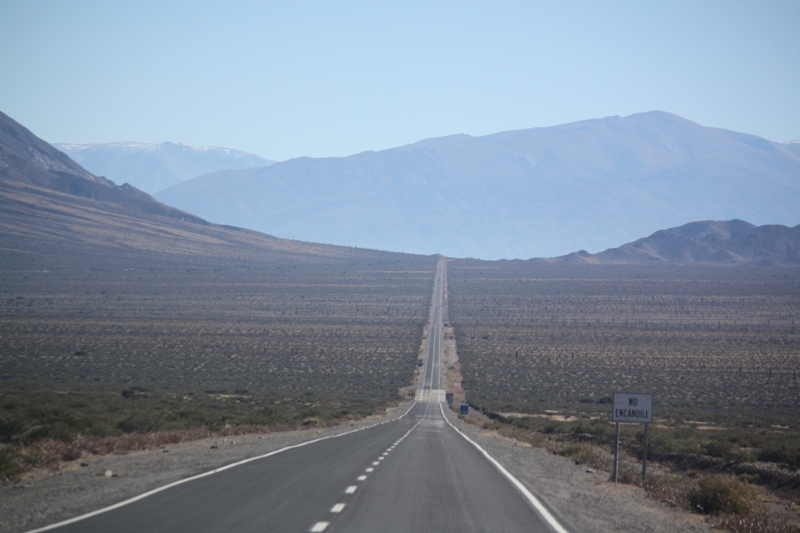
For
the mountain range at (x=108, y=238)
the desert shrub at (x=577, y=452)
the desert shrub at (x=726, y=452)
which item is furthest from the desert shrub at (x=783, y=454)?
the mountain range at (x=108, y=238)

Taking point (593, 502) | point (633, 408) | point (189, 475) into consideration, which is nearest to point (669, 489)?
point (633, 408)

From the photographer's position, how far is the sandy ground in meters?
9.87

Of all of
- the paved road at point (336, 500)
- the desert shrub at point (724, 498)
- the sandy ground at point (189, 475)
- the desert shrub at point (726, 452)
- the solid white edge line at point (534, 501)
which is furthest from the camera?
the desert shrub at point (726, 452)

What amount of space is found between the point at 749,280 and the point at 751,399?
88.1m

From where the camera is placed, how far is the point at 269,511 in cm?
977

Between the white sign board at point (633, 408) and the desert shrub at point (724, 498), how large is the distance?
195 cm

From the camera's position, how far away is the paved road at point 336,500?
8969mm

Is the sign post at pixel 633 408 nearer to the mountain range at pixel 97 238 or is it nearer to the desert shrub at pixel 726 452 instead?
the desert shrub at pixel 726 452

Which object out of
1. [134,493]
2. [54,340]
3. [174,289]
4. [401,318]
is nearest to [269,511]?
[134,493]

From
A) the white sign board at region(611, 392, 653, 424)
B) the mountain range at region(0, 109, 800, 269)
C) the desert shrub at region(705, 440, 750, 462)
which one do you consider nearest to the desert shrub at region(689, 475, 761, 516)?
the white sign board at region(611, 392, 653, 424)

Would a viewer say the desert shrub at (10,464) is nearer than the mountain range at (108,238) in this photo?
Yes

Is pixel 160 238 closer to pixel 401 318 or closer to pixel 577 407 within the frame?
pixel 401 318

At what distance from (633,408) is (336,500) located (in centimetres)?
673

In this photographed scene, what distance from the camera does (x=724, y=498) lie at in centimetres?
1220
